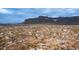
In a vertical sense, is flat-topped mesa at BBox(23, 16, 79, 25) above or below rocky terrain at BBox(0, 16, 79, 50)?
above

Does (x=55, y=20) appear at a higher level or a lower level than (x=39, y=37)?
higher

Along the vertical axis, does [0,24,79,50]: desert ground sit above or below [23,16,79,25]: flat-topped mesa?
below

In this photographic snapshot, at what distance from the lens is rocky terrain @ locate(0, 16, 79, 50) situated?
1737 mm

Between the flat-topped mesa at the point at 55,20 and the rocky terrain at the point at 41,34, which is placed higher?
the flat-topped mesa at the point at 55,20

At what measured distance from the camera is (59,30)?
1.76m

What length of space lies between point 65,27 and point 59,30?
0.08 m

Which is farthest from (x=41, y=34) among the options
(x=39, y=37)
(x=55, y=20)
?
(x=55, y=20)

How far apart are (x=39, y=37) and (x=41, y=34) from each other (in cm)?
4

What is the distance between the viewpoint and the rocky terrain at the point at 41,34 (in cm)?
174

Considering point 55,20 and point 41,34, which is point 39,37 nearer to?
point 41,34

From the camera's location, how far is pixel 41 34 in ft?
5.77

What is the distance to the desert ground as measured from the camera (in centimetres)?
174
